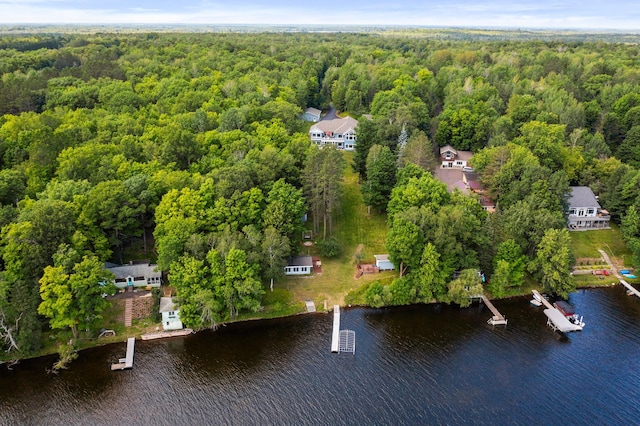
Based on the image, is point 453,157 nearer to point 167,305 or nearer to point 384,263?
point 384,263

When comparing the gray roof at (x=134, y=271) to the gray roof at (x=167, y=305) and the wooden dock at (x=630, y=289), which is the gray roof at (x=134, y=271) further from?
the wooden dock at (x=630, y=289)

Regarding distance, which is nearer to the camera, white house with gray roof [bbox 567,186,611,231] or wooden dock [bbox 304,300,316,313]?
wooden dock [bbox 304,300,316,313]

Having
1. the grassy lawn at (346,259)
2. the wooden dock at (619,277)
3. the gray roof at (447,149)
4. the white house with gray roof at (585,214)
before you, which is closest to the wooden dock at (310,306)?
the grassy lawn at (346,259)

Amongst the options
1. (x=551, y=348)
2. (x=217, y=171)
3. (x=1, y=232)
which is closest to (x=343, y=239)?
(x=217, y=171)

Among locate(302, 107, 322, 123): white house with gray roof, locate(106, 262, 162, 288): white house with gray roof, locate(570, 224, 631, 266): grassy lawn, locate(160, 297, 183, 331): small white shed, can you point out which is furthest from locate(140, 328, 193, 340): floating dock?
locate(302, 107, 322, 123): white house with gray roof

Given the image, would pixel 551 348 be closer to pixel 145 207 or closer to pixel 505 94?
pixel 145 207

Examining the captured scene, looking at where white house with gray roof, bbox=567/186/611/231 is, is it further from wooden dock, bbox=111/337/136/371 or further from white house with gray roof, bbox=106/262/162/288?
wooden dock, bbox=111/337/136/371
